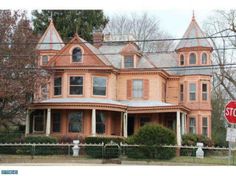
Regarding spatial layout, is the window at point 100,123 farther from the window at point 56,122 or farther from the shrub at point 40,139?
the shrub at point 40,139

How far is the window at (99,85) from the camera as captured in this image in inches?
1232

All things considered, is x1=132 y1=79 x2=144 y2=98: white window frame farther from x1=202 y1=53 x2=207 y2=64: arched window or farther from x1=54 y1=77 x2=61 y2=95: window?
x1=54 y1=77 x2=61 y2=95: window

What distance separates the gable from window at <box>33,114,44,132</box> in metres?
3.46

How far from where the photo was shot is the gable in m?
31.1

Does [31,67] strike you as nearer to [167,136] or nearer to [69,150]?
[69,150]

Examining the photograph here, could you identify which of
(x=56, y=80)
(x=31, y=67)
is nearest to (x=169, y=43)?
(x=56, y=80)

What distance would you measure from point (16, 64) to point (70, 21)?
850 centimetres

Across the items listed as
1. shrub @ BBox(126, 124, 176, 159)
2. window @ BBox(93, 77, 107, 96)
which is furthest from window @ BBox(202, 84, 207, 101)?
shrub @ BBox(126, 124, 176, 159)

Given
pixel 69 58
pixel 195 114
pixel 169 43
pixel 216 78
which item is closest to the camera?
pixel 69 58

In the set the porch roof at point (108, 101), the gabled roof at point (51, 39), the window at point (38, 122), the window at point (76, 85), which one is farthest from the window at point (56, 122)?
the gabled roof at point (51, 39)

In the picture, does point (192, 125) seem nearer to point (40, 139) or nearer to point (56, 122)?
point (56, 122)

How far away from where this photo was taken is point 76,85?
3114 centimetres

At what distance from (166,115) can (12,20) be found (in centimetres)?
1213

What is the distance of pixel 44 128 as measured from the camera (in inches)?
1231
